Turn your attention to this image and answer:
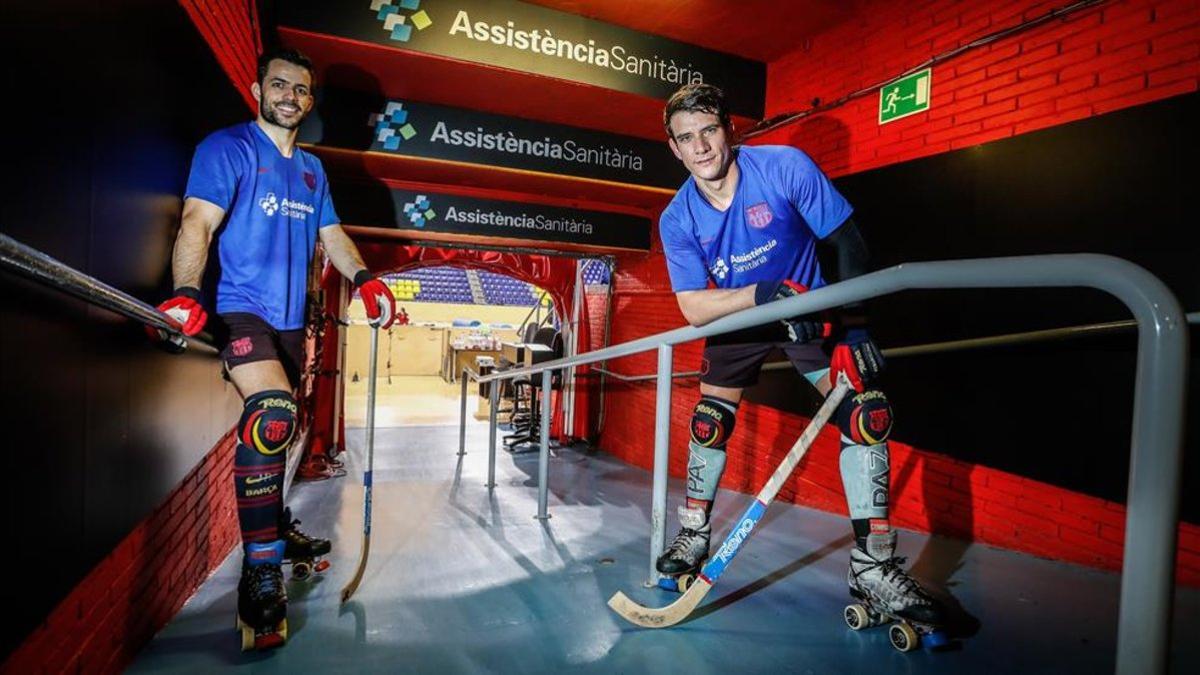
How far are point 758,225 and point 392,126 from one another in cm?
302

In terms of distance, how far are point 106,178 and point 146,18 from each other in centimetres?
50

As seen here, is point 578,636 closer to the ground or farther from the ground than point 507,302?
closer to the ground

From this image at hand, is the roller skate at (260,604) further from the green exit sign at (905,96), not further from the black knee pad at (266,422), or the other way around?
the green exit sign at (905,96)

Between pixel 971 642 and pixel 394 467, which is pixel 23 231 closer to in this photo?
pixel 971 642

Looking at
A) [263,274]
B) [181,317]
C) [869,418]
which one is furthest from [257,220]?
[869,418]

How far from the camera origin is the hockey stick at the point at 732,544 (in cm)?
144

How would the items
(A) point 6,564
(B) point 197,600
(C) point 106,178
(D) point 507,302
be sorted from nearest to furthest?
1. (A) point 6,564
2. (C) point 106,178
3. (B) point 197,600
4. (D) point 507,302

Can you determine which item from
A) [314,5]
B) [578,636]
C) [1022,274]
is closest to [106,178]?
[578,636]

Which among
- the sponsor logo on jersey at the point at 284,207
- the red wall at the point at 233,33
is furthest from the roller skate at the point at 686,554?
the red wall at the point at 233,33

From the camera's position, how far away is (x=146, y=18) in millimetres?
1428

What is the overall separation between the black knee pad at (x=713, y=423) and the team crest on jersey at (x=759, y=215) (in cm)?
65

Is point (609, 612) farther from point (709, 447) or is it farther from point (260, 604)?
point (260, 604)

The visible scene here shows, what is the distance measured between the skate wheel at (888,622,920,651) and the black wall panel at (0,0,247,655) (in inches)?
72.0

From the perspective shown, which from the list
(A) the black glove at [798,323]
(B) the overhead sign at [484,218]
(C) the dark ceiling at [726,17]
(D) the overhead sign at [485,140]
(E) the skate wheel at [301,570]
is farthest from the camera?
(B) the overhead sign at [484,218]
